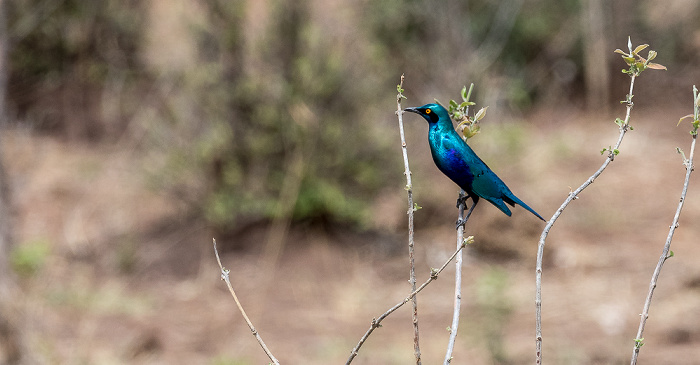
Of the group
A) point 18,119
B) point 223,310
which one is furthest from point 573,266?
point 18,119

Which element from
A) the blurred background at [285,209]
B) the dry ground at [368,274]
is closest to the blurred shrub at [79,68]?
the blurred background at [285,209]

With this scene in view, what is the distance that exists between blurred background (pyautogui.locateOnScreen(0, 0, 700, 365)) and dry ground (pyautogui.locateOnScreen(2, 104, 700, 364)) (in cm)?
2

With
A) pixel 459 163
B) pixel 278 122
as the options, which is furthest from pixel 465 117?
pixel 278 122

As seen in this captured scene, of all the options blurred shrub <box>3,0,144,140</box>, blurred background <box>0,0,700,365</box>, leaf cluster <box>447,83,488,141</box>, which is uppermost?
blurred shrub <box>3,0,144,140</box>

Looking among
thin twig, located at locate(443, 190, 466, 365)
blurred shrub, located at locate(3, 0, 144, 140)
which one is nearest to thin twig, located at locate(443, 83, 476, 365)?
thin twig, located at locate(443, 190, 466, 365)

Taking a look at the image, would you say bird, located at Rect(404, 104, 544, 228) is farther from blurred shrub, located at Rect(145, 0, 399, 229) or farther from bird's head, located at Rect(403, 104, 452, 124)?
blurred shrub, located at Rect(145, 0, 399, 229)

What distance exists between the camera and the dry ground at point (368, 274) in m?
5.32

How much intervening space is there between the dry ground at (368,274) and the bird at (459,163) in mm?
2965

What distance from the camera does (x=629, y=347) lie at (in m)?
4.97

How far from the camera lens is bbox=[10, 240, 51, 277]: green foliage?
6.14 meters

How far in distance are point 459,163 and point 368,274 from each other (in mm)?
5069

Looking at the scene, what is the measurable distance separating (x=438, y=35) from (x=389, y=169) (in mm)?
3498

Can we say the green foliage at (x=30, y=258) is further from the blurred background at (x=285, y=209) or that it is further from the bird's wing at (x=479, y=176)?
the bird's wing at (x=479, y=176)

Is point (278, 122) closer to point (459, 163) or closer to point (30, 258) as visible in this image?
point (30, 258)
